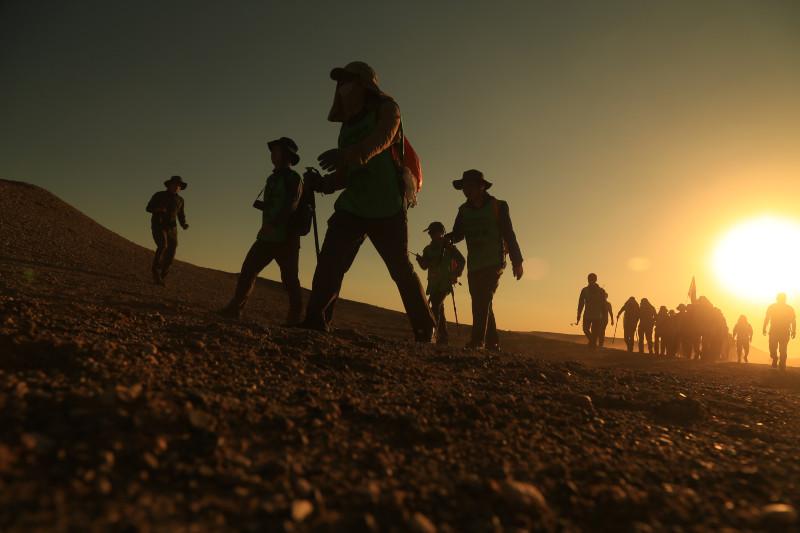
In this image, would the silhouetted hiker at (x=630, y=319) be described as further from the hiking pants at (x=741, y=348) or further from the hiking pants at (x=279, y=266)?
the hiking pants at (x=279, y=266)

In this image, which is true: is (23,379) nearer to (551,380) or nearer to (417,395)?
(417,395)

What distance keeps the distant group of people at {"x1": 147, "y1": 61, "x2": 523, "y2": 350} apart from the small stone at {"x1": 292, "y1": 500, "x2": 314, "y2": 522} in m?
2.82

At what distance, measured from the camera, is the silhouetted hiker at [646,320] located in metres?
17.8

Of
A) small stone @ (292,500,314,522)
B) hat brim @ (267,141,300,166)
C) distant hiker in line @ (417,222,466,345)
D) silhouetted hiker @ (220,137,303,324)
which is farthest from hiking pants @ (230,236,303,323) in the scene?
small stone @ (292,500,314,522)

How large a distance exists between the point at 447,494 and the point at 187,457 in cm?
79

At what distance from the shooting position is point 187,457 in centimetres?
146

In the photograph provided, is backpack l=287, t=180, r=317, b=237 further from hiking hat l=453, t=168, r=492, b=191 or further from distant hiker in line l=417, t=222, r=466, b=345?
distant hiker in line l=417, t=222, r=466, b=345

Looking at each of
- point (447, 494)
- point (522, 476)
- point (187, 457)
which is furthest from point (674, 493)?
point (187, 457)

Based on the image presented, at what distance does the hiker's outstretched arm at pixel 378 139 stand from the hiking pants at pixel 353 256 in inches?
23.7

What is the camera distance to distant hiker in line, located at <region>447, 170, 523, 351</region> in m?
6.03

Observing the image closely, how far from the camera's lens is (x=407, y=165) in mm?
4480

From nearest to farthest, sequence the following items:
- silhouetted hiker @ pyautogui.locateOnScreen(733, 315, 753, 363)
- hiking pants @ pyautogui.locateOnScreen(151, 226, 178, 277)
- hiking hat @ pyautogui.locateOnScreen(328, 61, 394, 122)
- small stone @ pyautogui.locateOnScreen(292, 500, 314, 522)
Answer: small stone @ pyautogui.locateOnScreen(292, 500, 314, 522) < hiking hat @ pyautogui.locateOnScreen(328, 61, 394, 122) < hiking pants @ pyautogui.locateOnScreen(151, 226, 178, 277) < silhouetted hiker @ pyautogui.locateOnScreen(733, 315, 753, 363)

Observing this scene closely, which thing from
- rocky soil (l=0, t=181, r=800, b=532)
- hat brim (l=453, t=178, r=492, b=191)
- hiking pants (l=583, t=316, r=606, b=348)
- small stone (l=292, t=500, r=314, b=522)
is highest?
hat brim (l=453, t=178, r=492, b=191)

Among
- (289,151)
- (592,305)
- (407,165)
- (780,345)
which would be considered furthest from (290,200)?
(780,345)
